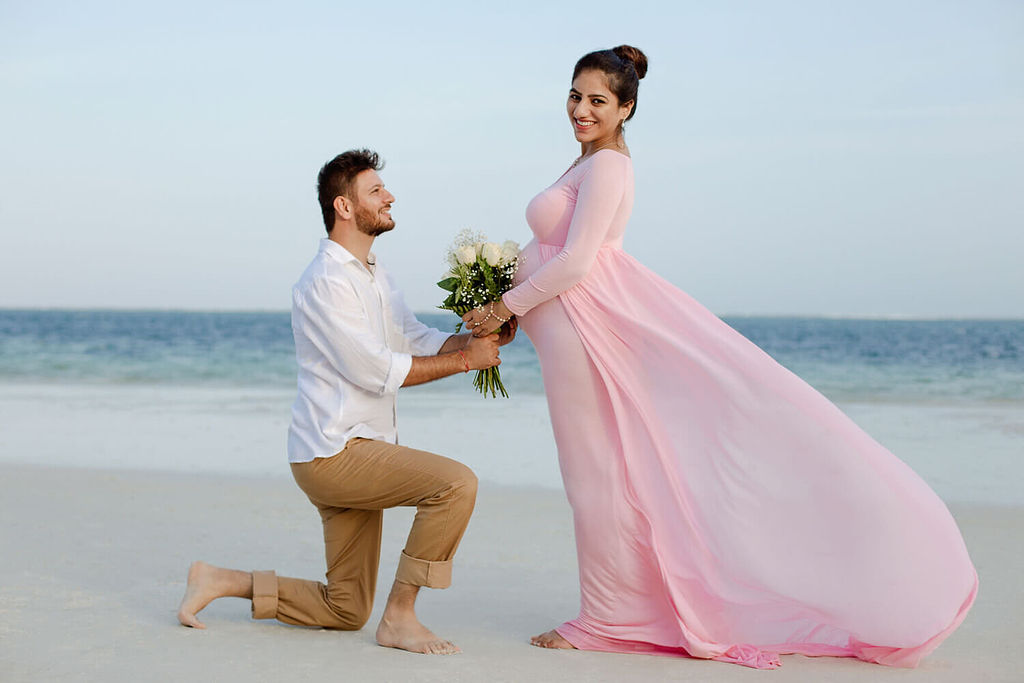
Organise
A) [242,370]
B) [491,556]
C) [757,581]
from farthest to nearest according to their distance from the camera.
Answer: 1. [242,370]
2. [491,556]
3. [757,581]

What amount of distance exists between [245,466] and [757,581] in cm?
583

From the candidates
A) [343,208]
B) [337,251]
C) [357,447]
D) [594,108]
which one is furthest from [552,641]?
[594,108]

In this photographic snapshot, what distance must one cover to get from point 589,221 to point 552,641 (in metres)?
1.70

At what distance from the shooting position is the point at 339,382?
4.07 metres

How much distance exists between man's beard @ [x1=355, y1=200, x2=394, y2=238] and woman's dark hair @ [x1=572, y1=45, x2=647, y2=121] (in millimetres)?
996

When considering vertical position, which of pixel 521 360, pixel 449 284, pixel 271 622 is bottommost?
pixel 521 360

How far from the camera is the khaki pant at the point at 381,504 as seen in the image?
3.93 metres

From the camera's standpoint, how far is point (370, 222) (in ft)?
13.9

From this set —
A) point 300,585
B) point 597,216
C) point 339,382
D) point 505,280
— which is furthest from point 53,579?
point 597,216

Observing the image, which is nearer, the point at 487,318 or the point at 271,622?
the point at 487,318

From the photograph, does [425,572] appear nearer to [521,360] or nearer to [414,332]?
[414,332]

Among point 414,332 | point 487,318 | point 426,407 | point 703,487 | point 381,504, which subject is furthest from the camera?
point 426,407

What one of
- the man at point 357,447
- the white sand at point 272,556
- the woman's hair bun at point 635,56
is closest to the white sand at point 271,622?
the white sand at point 272,556

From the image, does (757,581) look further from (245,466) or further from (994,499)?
(245,466)
